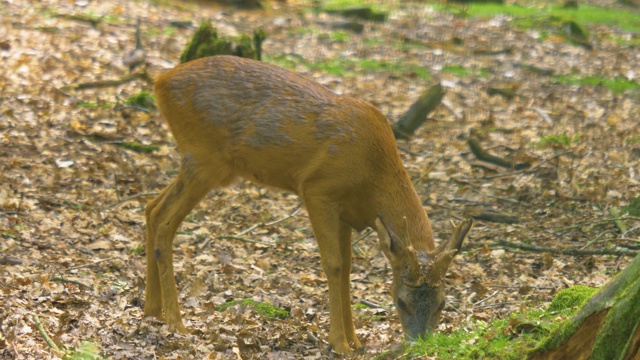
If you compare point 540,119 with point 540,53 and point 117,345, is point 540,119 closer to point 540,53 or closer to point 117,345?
point 540,53

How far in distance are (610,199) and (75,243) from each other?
5616 mm

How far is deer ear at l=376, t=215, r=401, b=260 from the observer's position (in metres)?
5.93

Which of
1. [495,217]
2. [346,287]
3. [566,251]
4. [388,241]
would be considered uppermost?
[388,241]

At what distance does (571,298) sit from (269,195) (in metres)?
4.79

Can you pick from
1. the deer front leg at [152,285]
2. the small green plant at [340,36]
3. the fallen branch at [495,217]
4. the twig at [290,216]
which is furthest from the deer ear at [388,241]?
the small green plant at [340,36]

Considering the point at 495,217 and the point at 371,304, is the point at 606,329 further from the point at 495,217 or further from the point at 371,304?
the point at 495,217

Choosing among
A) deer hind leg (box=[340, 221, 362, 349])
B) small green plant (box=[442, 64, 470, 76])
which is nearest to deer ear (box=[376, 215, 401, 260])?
deer hind leg (box=[340, 221, 362, 349])

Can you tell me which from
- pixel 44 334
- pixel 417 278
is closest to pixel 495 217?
pixel 417 278

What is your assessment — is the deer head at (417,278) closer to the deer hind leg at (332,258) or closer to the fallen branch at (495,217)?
the deer hind leg at (332,258)

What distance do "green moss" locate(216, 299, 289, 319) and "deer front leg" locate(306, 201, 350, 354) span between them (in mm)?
733

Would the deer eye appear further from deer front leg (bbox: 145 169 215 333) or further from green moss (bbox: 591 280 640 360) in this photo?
green moss (bbox: 591 280 640 360)

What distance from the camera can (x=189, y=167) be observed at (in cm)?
657

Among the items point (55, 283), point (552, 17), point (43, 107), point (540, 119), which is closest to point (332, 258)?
point (55, 283)

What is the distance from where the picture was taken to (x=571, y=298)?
18.5 ft
